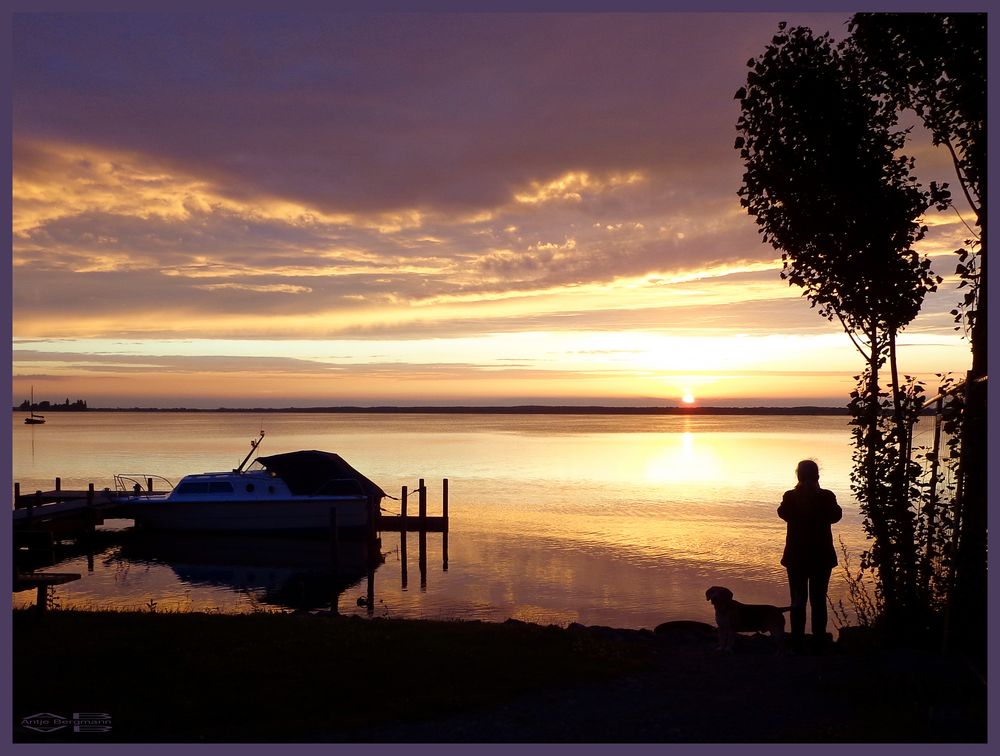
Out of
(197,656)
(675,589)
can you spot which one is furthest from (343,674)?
(675,589)

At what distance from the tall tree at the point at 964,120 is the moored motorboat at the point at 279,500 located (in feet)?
91.7

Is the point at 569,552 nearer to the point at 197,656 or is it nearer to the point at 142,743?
the point at 197,656

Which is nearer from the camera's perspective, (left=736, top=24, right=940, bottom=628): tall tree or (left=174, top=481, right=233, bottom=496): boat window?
(left=736, top=24, right=940, bottom=628): tall tree

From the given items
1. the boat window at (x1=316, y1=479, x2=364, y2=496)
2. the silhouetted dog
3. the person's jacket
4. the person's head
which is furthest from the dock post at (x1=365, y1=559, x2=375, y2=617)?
the person's head

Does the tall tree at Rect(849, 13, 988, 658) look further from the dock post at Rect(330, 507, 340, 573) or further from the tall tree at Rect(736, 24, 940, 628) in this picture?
the dock post at Rect(330, 507, 340, 573)

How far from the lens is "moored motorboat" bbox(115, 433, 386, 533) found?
3784 centimetres

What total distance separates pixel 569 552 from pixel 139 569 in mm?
16576

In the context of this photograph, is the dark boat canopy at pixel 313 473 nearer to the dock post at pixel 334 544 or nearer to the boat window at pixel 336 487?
the boat window at pixel 336 487

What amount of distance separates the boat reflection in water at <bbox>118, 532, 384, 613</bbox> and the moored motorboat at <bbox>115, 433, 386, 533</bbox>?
0.59 meters

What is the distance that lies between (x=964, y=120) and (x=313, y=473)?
3108cm

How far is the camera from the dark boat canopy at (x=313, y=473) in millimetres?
38438

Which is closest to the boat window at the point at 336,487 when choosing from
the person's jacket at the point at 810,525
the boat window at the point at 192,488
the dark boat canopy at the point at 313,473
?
the dark boat canopy at the point at 313,473

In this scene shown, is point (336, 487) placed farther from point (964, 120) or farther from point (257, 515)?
point (964, 120)

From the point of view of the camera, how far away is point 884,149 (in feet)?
44.9
